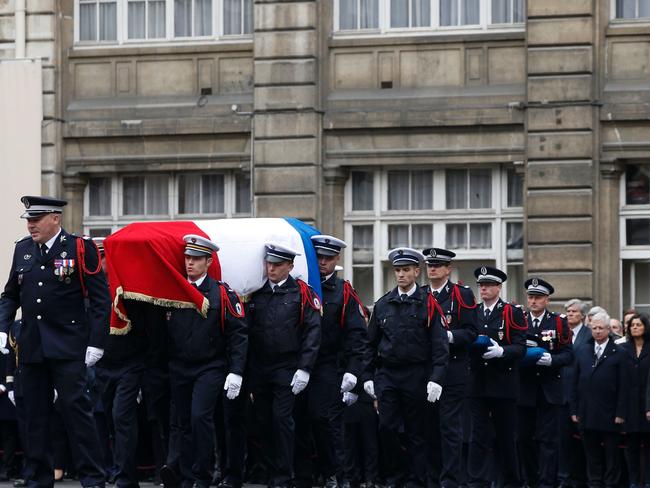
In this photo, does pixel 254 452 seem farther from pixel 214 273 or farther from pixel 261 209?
pixel 261 209

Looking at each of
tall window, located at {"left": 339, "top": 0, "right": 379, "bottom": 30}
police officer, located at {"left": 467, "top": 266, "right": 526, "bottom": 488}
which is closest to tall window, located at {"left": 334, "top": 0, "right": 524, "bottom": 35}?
tall window, located at {"left": 339, "top": 0, "right": 379, "bottom": 30}

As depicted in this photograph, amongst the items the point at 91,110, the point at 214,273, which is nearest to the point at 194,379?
the point at 214,273

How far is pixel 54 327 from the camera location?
12.9m

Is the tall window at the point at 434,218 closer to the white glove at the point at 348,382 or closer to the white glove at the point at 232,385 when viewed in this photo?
the white glove at the point at 348,382

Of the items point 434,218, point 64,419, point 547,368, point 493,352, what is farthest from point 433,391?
point 434,218

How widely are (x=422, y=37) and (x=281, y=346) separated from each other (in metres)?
9.86

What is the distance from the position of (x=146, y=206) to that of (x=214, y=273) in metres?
10.4

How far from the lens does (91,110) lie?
79.8 ft

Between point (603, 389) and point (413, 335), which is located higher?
point (413, 335)

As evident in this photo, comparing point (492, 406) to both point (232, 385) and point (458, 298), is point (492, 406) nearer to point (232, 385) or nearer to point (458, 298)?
point (458, 298)

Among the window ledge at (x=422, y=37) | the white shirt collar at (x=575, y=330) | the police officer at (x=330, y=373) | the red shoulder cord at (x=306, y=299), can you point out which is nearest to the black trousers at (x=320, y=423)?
the police officer at (x=330, y=373)

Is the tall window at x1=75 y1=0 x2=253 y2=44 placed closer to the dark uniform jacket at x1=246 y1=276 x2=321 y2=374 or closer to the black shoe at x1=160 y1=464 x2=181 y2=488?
the dark uniform jacket at x1=246 y1=276 x2=321 y2=374

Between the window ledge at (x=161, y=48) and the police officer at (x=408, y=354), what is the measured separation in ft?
32.2

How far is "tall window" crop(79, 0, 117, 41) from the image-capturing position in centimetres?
2459
